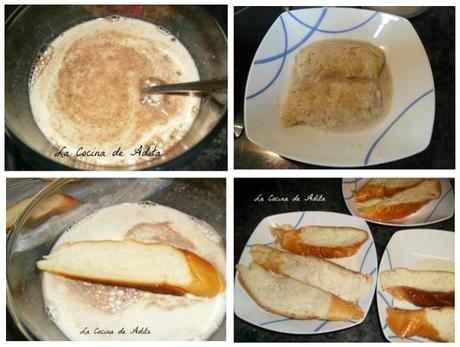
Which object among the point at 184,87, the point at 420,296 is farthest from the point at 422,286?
the point at 184,87

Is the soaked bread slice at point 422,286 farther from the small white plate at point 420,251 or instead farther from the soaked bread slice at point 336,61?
the soaked bread slice at point 336,61

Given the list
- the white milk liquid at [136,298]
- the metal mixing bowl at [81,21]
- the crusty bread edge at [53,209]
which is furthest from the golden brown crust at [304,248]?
the crusty bread edge at [53,209]

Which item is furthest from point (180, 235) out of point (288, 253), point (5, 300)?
point (5, 300)

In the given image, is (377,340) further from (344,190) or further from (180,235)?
(180,235)

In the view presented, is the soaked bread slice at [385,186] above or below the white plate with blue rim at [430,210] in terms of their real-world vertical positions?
above

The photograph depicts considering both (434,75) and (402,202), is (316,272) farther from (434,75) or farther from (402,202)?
(434,75)

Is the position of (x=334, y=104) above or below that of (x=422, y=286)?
above
